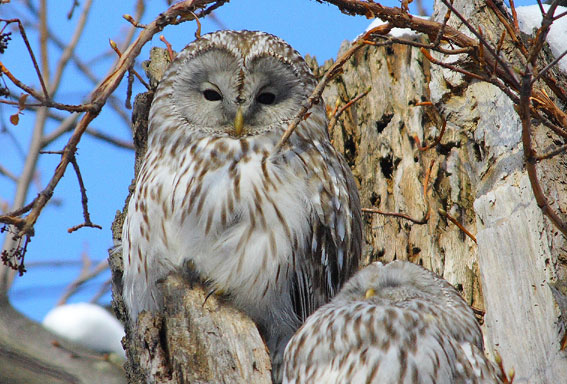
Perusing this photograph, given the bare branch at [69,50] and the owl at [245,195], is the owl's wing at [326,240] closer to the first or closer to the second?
the owl at [245,195]

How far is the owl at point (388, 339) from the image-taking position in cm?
274

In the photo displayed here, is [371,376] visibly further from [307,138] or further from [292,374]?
[307,138]

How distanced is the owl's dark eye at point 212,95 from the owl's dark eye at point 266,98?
0.62 feet

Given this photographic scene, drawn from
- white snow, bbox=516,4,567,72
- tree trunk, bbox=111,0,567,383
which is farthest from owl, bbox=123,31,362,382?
white snow, bbox=516,4,567,72

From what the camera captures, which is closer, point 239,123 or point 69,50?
point 239,123

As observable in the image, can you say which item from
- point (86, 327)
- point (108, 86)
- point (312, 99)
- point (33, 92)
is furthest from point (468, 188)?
point (33, 92)

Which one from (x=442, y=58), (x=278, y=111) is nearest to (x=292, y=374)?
(x=278, y=111)

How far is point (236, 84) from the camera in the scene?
11.4 feet

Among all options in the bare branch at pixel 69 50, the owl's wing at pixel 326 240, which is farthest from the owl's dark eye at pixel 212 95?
the bare branch at pixel 69 50

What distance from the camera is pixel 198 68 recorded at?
143 inches

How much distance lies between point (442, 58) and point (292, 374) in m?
2.42

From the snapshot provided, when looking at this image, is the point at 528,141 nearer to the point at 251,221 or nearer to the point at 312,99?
the point at 312,99

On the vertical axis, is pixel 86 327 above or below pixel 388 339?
above

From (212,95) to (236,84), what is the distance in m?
0.19
